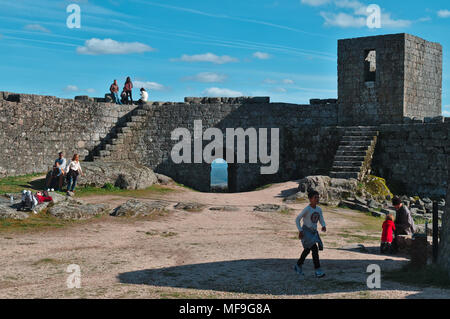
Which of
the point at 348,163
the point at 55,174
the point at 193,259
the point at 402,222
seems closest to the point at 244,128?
the point at 348,163

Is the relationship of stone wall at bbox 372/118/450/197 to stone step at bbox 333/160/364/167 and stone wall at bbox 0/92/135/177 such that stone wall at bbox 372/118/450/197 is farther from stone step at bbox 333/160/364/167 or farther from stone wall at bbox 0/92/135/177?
stone wall at bbox 0/92/135/177

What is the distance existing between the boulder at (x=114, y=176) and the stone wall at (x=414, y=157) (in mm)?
8645

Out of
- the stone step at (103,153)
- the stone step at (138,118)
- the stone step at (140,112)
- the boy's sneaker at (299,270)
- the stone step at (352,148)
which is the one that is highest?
the stone step at (140,112)

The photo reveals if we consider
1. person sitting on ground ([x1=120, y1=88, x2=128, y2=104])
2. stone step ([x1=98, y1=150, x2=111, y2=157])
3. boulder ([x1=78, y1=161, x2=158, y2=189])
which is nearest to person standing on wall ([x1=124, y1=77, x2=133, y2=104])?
person sitting on ground ([x1=120, y1=88, x2=128, y2=104])

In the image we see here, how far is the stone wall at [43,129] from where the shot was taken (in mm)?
17453

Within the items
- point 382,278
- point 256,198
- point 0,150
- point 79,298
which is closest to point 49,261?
point 79,298

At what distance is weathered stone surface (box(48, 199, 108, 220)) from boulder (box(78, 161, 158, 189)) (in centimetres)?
370

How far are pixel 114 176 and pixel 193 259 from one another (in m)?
9.33

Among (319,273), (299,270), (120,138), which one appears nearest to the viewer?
(319,273)

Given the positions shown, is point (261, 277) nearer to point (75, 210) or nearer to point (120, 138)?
point (75, 210)

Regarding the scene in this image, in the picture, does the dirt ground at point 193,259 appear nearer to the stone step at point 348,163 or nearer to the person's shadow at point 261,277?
the person's shadow at point 261,277

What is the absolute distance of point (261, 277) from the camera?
7543mm

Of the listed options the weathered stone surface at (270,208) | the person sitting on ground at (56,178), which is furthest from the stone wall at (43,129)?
the weathered stone surface at (270,208)
